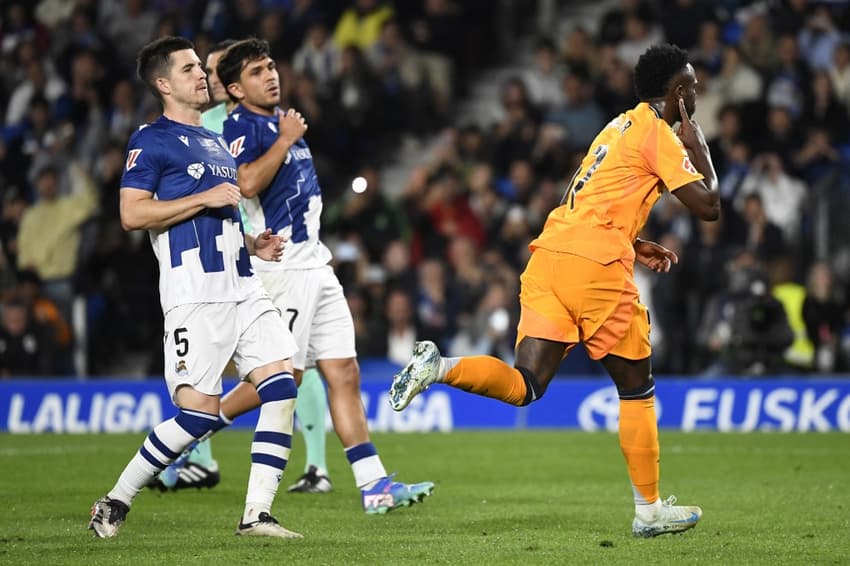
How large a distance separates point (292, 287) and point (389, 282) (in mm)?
8125

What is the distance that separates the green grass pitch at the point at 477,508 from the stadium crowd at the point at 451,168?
298cm

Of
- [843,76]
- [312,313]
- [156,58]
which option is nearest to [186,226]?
[156,58]

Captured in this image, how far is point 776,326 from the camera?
48.7 feet

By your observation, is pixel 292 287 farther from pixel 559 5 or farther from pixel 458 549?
pixel 559 5

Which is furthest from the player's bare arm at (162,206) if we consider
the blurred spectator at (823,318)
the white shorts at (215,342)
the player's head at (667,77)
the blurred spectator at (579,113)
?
the blurred spectator at (579,113)

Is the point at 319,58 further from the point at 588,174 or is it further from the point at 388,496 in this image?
the point at 588,174

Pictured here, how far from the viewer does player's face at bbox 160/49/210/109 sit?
7.10 metres

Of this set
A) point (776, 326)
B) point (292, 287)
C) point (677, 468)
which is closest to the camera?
point (292, 287)

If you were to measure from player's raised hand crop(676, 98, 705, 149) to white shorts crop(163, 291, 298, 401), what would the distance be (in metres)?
2.19

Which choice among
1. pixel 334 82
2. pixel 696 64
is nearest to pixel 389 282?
pixel 334 82

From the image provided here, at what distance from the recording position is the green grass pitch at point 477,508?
6.39 metres

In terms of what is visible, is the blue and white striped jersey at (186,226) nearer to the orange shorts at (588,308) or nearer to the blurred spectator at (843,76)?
the orange shorts at (588,308)

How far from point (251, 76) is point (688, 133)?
104 inches

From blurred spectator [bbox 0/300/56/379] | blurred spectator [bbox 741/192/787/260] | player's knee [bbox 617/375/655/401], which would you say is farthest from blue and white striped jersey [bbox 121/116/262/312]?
blurred spectator [bbox 741/192/787/260]
